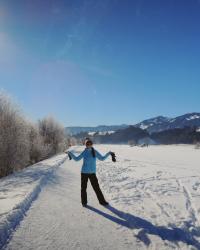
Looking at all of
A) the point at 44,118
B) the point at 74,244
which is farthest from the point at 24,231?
the point at 44,118

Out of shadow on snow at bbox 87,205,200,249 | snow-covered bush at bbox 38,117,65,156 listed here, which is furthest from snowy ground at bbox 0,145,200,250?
snow-covered bush at bbox 38,117,65,156

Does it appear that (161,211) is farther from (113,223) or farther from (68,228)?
(68,228)

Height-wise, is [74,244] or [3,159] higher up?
[3,159]

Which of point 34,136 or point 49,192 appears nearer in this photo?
point 49,192

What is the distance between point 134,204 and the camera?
8805mm

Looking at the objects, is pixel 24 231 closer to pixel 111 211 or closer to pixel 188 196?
pixel 111 211

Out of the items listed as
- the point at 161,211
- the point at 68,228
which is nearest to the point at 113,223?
the point at 68,228

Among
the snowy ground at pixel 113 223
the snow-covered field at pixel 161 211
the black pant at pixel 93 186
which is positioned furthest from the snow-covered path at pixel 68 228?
the snow-covered field at pixel 161 211

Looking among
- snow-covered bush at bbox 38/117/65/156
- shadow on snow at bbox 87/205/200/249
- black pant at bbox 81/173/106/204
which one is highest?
snow-covered bush at bbox 38/117/65/156

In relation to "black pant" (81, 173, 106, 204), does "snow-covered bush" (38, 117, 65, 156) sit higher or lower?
higher

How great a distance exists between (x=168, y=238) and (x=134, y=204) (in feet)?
10.1

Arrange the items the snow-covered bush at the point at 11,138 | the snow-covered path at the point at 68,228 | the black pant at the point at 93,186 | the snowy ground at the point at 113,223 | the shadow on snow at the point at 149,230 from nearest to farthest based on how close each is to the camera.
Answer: the snow-covered path at the point at 68,228 → the snowy ground at the point at 113,223 → the shadow on snow at the point at 149,230 → the black pant at the point at 93,186 → the snow-covered bush at the point at 11,138

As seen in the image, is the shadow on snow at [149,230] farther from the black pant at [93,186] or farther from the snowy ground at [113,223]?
the black pant at [93,186]

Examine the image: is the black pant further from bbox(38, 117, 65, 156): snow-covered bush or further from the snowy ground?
bbox(38, 117, 65, 156): snow-covered bush
